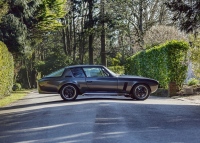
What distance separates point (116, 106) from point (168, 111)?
1.60 m

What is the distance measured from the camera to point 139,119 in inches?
364

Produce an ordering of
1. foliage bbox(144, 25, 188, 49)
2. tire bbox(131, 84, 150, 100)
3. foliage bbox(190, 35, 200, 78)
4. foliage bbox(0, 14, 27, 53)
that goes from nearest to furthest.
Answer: tire bbox(131, 84, 150, 100) → foliage bbox(190, 35, 200, 78) → foliage bbox(0, 14, 27, 53) → foliage bbox(144, 25, 188, 49)

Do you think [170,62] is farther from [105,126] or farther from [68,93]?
[105,126]

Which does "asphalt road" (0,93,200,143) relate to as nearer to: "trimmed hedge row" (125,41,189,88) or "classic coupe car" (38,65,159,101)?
"classic coupe car" (38,65,159,101)

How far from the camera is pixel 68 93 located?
15.2 meters

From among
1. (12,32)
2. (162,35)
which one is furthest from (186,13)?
(162,35)

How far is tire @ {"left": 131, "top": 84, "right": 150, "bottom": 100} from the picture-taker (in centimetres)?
1536

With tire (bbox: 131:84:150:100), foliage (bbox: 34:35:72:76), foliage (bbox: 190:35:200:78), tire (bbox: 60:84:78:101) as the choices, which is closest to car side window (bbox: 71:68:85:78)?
tire (bbox: 60:84:78:101)

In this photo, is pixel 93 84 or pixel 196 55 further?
pixel 196 55

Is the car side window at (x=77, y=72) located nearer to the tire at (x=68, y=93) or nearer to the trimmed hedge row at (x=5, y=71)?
the tire at (x=68, y=93)

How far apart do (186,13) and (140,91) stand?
3560 millimetres

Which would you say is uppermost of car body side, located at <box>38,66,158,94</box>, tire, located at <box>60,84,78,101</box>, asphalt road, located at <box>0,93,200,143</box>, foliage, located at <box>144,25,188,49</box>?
foliage, located at <box>144,25,188,49</box>

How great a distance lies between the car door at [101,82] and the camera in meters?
15.3

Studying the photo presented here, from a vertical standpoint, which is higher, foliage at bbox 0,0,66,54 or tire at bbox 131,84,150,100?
foliage at bbox 0,0,66,54
